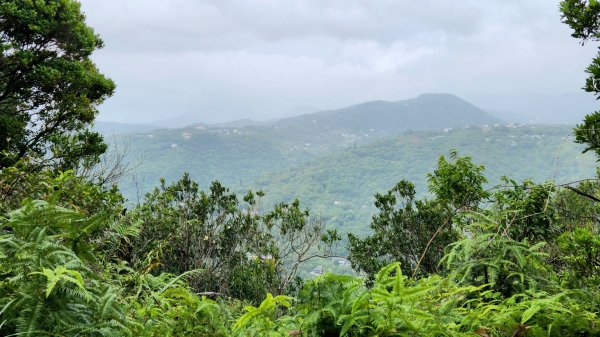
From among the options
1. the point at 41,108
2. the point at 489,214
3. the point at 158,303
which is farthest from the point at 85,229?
the point at 41,108

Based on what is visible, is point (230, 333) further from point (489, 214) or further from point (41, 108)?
point (41, 108)

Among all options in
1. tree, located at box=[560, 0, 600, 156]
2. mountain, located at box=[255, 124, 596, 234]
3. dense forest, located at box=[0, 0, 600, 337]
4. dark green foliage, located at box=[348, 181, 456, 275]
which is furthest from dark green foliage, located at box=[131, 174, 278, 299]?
mountain, located at box=[255, 124, 596, 234]

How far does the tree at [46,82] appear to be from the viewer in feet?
37.8

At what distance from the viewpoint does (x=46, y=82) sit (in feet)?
40.4

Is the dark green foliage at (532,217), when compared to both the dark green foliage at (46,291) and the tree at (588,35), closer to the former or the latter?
the tree at (588,35)

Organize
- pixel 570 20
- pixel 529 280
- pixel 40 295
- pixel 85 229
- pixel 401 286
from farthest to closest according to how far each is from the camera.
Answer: pixel 570 20
pixel 529 280
pixel 85 229
pixel 401 286
pixel 40 295

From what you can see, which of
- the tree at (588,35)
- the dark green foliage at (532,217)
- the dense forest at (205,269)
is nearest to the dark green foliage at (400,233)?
the dense forest at (205,269)

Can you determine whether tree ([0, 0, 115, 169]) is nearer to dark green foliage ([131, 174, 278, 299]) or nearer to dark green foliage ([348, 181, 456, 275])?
dark green foliage ([131, 174, 278, 299])

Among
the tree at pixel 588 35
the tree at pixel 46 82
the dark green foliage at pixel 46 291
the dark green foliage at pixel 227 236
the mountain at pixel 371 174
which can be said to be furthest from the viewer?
the mountain at pixel 371 174

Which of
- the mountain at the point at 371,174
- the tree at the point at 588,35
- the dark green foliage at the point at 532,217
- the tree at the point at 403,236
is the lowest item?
the mountain at the point at 371,174

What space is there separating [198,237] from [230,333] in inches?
470

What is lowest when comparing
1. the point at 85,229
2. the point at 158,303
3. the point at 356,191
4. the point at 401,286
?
the point at 356,191

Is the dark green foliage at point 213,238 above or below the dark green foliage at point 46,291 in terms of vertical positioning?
below

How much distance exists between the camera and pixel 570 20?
4.27m
